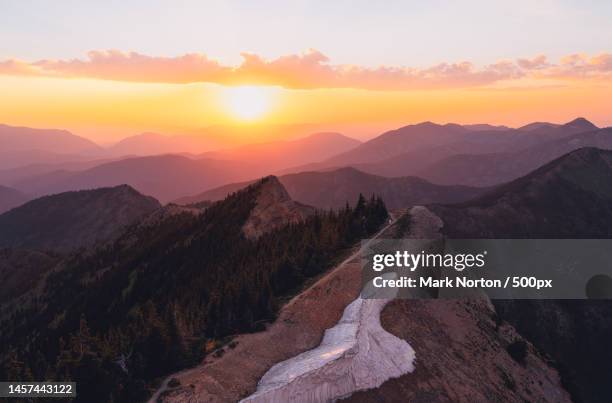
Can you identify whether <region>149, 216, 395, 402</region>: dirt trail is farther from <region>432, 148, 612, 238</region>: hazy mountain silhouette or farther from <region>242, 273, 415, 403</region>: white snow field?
<region>432, 148, 612, 238</region>: hazy mountain silhouette

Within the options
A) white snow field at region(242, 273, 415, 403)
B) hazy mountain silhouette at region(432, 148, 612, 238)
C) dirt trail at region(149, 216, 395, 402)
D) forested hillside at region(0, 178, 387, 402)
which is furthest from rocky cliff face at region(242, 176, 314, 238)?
hazy mountain silhouette at region(432, 148, 612, 238)

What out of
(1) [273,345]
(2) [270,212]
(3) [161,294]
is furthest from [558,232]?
(1) [273,345]

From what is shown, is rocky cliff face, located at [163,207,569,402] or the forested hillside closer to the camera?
rocky cliff face, located at [163,207,569,402]

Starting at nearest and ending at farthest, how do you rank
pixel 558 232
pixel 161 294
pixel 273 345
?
pixel 273 345
pixel 161 294
pixel 558 232

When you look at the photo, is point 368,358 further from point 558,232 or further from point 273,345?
point 558,232

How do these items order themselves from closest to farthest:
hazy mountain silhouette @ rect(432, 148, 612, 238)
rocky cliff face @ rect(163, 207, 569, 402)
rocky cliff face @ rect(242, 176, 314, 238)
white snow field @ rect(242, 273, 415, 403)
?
white snow field @ rect(242, 273, 415, 403), rocky cliff face @ rect(163, 207, 569, 402), rocky cliff face @ rect(242, 176, 314, 238), hazy mountain silhouette @ rect(432, 148, 612, 238)

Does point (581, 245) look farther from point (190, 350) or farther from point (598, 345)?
point (190, 350)

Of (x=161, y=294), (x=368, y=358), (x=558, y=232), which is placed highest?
(x=368, y=358)

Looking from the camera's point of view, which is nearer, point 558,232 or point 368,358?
point 368,358

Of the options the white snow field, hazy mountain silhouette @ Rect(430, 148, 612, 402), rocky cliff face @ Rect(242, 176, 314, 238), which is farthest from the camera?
hazy mountain silhouette @ Rect(430, 148, 612, 402)
